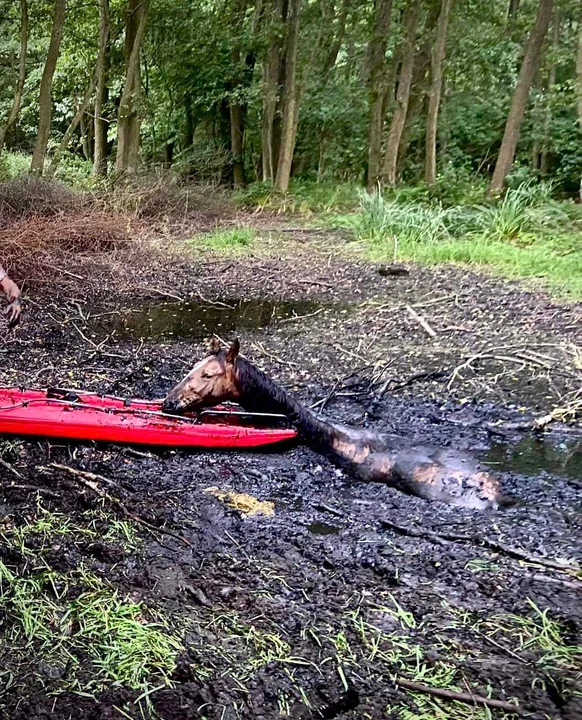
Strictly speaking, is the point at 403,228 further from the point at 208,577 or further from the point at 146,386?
the point at 208,577

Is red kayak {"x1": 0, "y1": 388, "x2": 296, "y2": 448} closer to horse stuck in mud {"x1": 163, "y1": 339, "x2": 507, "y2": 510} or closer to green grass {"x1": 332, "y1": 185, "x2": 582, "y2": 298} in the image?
horse stuck in mud {"x1": 163, "y1": 339, "x2": 507, "y2": 510}

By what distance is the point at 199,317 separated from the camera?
7.82 metres

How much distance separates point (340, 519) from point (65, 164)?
57.4 ft

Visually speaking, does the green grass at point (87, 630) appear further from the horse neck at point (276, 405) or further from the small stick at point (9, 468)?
the horse neck at point (276, 405)

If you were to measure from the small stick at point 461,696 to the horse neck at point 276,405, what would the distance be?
6.91 ft

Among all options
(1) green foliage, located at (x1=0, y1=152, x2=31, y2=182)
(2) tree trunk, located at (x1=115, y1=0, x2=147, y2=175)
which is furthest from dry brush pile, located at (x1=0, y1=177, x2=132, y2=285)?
(1) green foliage, located at (x1=0, y1=152, x2=31, y2=182)

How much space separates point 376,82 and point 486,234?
5641 millimetres

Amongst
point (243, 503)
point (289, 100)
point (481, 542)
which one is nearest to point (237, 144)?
point (289, 100)

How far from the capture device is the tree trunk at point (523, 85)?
448 inches

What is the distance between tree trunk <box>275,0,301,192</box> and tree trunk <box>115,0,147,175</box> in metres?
3.06

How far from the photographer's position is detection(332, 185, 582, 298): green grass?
30.5 ft

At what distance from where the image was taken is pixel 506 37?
52.0 feet

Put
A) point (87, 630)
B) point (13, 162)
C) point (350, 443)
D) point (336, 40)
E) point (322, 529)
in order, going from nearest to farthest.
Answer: point (87, 630) → point (322, 529) → point (350, 443) → point (336, 40) → point (13, 162)

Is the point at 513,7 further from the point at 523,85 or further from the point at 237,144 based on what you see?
the point at 237,144
